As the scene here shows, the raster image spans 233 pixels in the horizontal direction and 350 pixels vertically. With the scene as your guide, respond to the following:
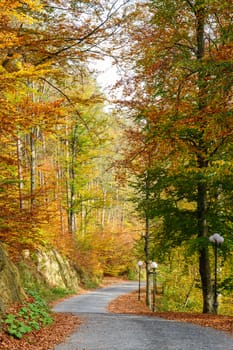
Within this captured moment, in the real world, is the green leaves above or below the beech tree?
below

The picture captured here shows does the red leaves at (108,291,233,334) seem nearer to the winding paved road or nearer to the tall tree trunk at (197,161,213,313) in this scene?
the winding paved road

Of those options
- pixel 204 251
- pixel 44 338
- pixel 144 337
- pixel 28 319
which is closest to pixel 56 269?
pixel 204 251

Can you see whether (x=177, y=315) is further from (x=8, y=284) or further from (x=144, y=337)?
(x=8, y=284)

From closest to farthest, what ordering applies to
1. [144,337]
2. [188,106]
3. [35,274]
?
[144,337] → [188,106] → [35,274]

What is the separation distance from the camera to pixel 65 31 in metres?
7.59

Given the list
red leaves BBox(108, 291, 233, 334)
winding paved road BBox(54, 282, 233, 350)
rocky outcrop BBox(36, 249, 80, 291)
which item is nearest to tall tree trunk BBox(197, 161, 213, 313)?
red leaves BBox(108, 291, 233, 334)

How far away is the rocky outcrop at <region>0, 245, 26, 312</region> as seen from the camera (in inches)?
307

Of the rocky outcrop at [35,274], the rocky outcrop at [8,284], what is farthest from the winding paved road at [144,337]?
the rocky outcrop at [35,274]

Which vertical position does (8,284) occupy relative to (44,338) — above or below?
above

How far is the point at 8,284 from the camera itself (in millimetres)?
8227

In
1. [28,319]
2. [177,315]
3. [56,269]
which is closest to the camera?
[28,319]

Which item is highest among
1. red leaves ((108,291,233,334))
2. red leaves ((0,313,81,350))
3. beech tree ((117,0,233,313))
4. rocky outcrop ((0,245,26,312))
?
beech tree ((117,0,233,313))

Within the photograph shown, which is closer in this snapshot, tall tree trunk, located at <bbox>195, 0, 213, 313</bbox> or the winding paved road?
the winding paved road

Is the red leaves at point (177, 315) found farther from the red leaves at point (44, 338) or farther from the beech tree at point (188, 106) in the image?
the red leaves at point (44, 338)
